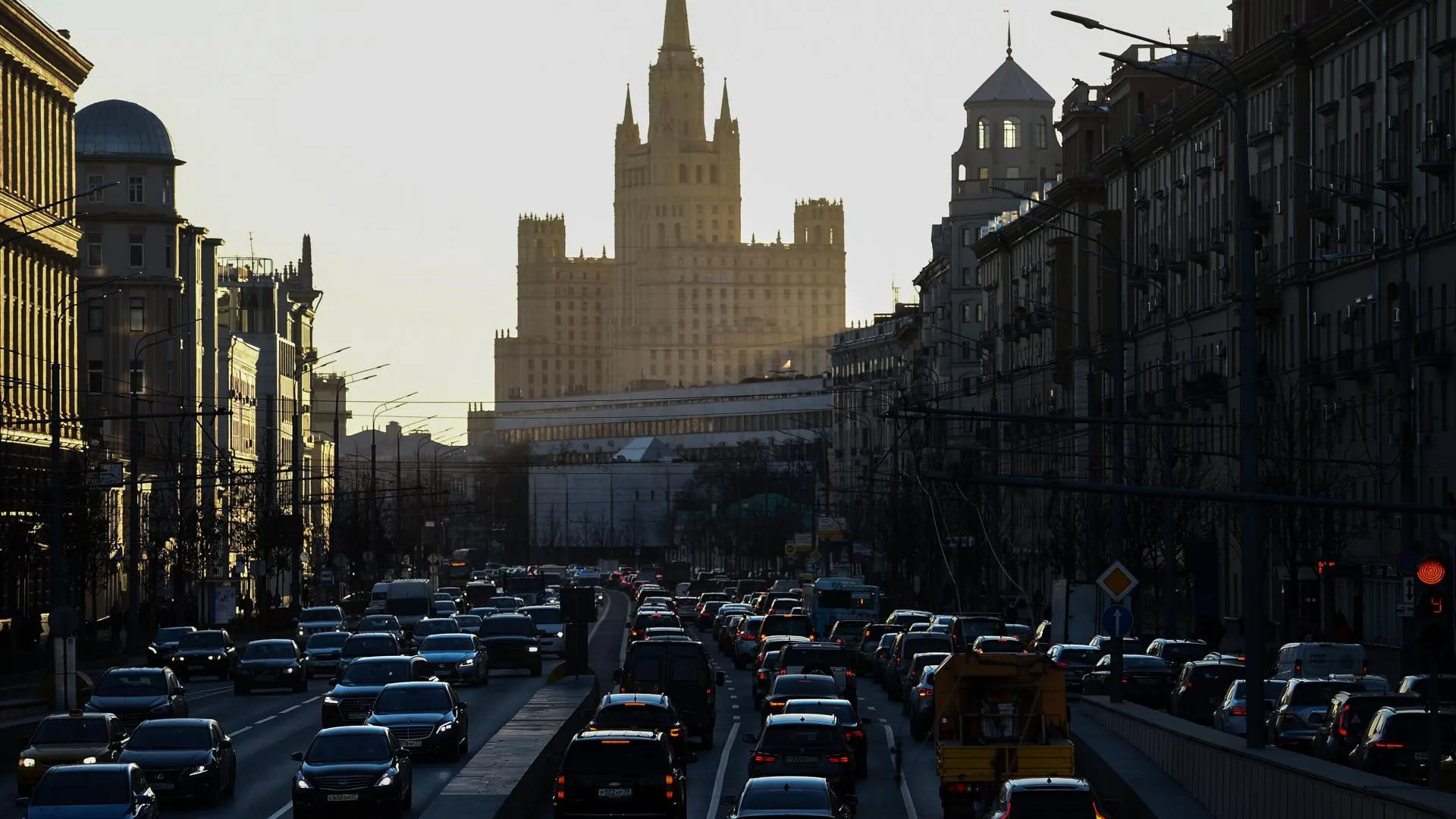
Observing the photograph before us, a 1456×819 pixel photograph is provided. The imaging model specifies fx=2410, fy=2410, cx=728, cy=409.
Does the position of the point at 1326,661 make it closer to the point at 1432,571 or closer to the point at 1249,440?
the point at 1249,440

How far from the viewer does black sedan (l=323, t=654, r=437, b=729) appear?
134ft

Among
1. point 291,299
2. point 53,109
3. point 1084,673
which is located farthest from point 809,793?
point 291,299

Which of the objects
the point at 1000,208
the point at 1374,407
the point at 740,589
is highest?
the point at 1000,208

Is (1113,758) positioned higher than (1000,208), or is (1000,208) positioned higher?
(1000,208)

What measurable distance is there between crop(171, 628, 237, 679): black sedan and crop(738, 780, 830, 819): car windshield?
41169 millimetres

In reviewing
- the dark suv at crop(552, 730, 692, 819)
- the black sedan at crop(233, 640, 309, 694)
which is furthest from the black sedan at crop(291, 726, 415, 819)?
the black sedan at crop(233, 640, 309, 694)

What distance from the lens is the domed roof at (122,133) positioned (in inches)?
4503

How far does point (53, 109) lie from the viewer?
299 ft

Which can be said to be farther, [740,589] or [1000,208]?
[1000,208]

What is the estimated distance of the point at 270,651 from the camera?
56594mm

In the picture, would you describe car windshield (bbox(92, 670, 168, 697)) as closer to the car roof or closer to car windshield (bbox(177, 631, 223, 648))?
the car roof

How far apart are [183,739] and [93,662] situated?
3104cm

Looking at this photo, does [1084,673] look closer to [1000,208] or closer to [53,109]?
[53,109]

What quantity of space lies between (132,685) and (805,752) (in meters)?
15.1
